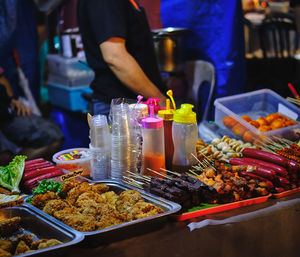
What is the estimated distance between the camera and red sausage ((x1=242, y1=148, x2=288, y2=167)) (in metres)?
2.13

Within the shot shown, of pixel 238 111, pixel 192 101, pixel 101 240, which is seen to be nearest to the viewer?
pixel 101 240

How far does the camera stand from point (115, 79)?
11.1 feet

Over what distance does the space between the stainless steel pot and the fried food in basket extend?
274cm

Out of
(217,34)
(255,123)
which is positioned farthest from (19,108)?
(255,123)

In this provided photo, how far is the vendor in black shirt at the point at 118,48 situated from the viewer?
2.99 m

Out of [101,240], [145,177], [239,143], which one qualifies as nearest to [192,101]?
[239,143]

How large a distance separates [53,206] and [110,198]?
11.4 inches

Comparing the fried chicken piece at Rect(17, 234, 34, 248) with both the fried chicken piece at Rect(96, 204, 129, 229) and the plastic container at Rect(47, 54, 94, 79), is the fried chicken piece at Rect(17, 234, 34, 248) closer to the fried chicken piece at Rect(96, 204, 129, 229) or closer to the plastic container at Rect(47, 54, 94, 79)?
the fried chicken piece at Rect(96, 204, 129, 229)

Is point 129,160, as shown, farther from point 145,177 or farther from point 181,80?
point 181,80

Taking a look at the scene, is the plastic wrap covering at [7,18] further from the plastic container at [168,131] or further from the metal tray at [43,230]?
the metal tray at [43,230]

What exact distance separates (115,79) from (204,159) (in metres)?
1.44

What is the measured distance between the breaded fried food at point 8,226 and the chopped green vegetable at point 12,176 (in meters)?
0.41

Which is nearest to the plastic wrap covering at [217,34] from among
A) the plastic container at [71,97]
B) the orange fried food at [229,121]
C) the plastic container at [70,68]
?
the orange fried food at [229,121]

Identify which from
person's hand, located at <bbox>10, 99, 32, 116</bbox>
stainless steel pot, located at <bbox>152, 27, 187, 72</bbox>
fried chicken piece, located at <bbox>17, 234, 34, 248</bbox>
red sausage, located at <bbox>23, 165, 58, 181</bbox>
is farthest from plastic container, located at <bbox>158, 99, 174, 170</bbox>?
person's hand, located at <bbox>10, 99, 32, 116</bbox>
